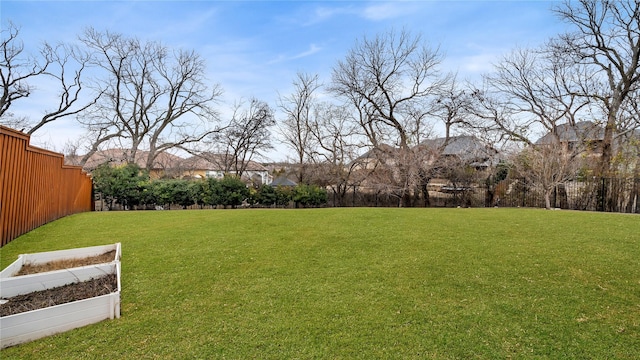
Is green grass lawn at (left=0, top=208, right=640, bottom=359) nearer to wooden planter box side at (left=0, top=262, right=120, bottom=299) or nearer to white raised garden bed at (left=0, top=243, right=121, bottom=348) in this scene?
white raised garden bed at (left=0, top=243, right=121, bottom=348)

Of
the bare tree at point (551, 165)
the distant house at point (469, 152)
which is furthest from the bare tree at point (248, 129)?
the bare tree at point (551, 165)

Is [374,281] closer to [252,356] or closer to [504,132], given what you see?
[252,356]

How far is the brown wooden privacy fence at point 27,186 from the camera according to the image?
463 centimetres

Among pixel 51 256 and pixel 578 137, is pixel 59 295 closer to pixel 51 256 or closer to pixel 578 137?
pixel 51 256

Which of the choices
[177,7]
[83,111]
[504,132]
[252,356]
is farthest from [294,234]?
Result: [83,111]

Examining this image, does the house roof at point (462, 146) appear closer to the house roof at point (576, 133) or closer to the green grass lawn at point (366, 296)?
the house roof at point (576, 133)

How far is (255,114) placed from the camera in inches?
805

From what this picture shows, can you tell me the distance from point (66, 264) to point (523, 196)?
16550 mm

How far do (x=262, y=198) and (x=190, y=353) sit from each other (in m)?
12.3

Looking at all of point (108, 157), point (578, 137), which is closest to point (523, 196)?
point (578, 137)

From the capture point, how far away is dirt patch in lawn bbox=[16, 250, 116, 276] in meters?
3.31

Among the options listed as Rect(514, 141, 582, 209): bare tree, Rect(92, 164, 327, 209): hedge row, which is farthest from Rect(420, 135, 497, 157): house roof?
Rect(92, 164, 327, 209): hedge row

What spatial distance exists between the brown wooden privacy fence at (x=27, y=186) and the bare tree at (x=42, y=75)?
11.2 m

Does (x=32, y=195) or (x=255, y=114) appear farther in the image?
(x=255, y=114)
